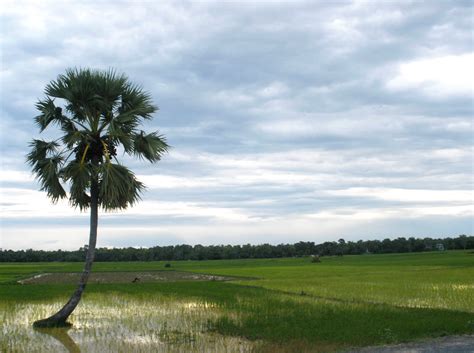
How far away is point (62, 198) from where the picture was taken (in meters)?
21.5

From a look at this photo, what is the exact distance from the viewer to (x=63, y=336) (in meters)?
18.7

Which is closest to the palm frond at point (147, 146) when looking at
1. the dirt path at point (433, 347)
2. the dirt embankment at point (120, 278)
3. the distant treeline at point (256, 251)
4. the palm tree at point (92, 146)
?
the palm tree at point (92, 146)

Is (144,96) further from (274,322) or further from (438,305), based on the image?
(438,305)

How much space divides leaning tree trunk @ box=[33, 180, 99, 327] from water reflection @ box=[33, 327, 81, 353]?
0.46 meters

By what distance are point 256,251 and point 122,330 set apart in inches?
5787

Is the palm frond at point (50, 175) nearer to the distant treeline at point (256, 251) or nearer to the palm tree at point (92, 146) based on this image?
the palm tree at point (92, 146)

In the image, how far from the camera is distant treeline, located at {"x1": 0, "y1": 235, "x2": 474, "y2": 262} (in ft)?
524

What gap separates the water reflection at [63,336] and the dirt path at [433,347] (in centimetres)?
846

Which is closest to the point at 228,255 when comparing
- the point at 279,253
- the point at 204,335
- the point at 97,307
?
the point at 279,253

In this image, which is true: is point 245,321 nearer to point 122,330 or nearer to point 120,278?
point 122,330

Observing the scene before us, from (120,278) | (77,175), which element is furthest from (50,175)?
(120,278)

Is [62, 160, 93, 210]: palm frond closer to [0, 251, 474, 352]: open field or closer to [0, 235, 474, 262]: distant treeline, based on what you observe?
[0, 251, 474, 352]: open field

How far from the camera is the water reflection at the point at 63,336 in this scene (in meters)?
16.4

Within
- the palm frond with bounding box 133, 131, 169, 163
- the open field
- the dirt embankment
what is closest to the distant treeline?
the dirt embankment
